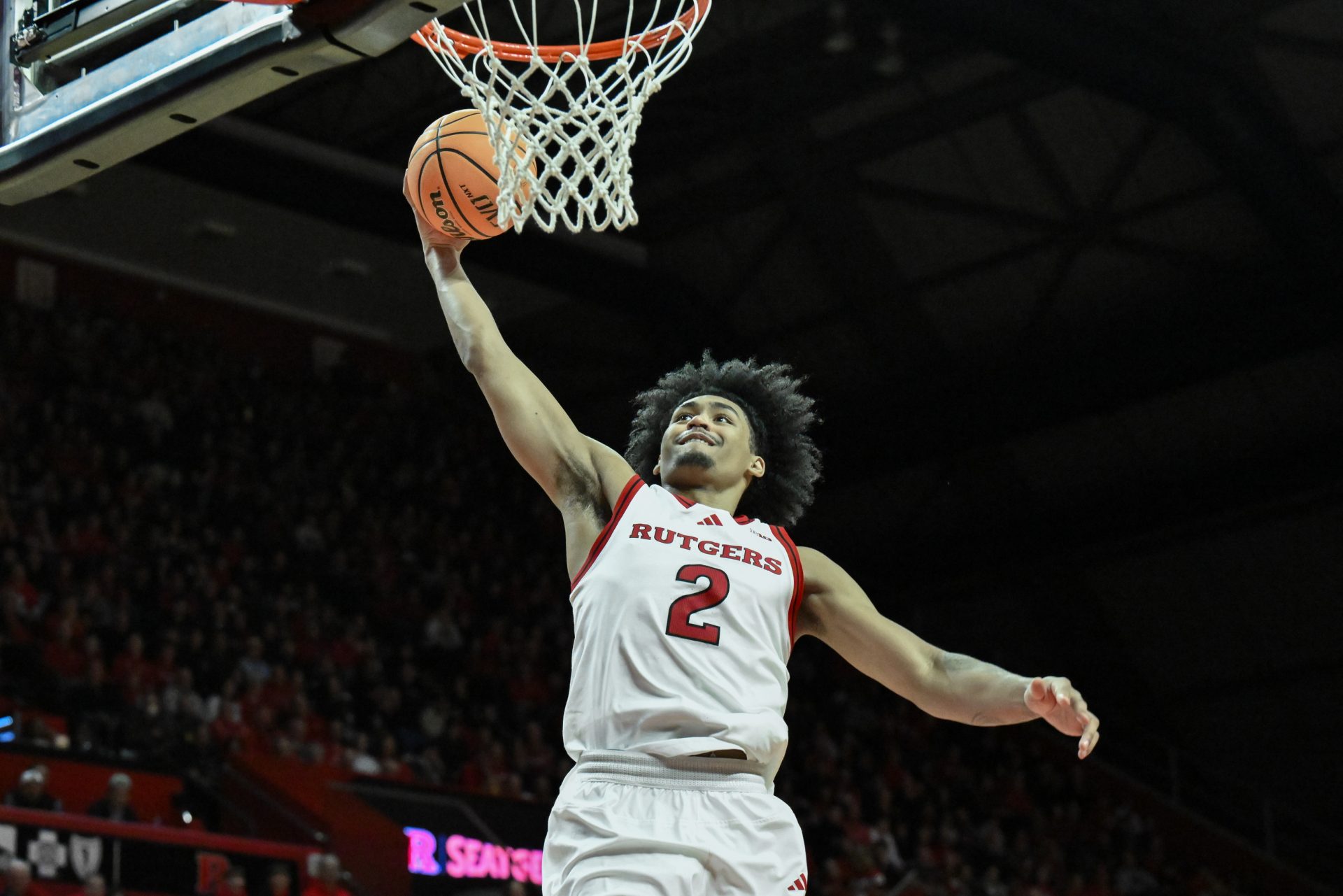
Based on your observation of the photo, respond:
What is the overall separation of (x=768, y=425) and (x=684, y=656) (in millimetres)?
1140

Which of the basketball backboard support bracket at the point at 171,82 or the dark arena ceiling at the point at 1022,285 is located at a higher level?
the dark arena ceiling at the point at 1022,285

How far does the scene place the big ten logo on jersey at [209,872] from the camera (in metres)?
10.2

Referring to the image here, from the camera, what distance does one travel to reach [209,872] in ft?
33.6

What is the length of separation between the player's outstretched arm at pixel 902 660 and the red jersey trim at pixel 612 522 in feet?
1.65

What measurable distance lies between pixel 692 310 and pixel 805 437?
15280 mm

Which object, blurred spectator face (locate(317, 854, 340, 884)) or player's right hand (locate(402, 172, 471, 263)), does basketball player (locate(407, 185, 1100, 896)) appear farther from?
blurred spectator face (locate(317, 854, 340, 884))

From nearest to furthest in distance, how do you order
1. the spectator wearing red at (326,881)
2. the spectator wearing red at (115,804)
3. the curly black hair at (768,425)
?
1. the curly black hair at (768,425)
2. the spectator wearing red at (115,804)
3. the spectator wearing red at (326,881)

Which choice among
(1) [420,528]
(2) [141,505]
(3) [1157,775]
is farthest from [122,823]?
(3) [1157,775]

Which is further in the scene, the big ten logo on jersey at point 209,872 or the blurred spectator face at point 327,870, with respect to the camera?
the blurred spectator face at point 327,870

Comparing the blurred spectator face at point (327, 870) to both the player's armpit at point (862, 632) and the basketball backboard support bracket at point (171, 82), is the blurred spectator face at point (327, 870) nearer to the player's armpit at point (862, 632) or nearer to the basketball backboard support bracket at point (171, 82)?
the basketball backboard support bracket at point (171, 82)

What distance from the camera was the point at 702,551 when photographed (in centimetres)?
403

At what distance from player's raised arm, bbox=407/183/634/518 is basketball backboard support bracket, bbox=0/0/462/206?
70 centimetres

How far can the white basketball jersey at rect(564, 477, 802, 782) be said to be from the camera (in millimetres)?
3826

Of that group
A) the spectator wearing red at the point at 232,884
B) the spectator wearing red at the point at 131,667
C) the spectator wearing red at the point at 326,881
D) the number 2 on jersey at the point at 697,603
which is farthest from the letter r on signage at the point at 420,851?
the number 2 on jersey at the point at 697,603
